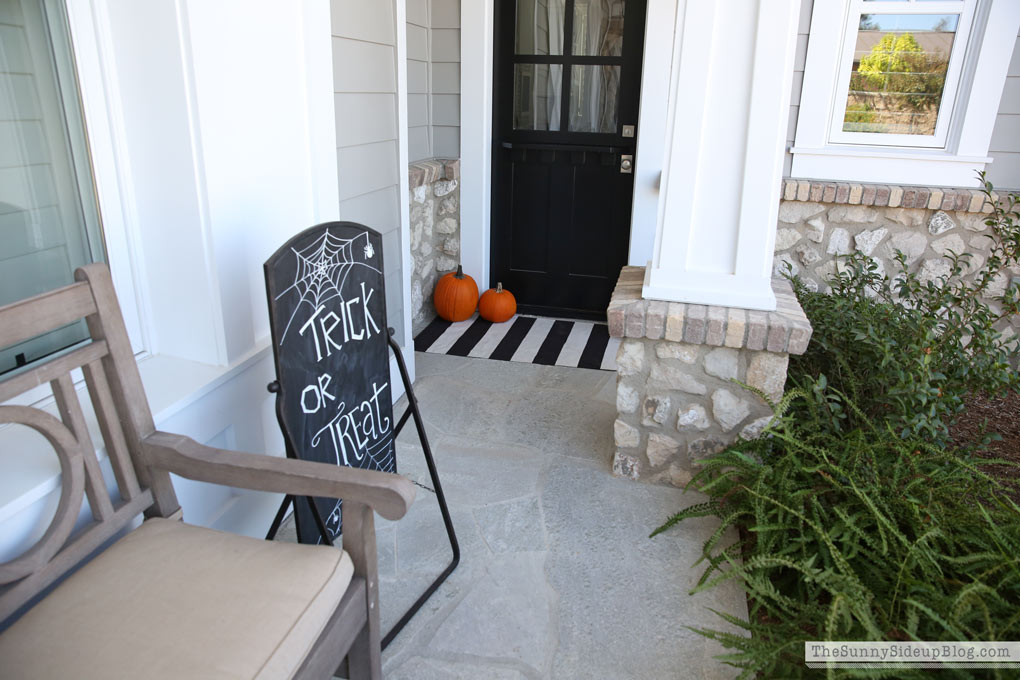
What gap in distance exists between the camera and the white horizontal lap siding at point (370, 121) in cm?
241

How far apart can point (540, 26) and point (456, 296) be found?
160cm

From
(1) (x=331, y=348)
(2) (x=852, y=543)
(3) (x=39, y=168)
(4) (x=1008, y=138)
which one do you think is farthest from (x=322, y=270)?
(4) (x=1008, y=138)

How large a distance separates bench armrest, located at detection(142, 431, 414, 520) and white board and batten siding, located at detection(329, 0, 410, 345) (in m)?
1.29

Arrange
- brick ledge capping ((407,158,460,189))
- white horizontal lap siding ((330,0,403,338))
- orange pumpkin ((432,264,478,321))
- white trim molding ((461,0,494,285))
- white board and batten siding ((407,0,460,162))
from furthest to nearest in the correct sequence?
orange pumpkin ((432,264,478,321)) < white trim molding ((461,0,494,285)) < white board and batten siding ((407,0,460,162)) < brick ledge capping ((407,158,460,189)) < white horizontal lap siding ((330,0,403,338))

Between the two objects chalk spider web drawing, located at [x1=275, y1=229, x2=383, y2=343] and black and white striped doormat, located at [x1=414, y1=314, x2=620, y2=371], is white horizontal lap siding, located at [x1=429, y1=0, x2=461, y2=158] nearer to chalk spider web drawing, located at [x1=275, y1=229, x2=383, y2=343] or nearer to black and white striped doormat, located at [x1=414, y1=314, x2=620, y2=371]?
black and white striped doormat, located at [x1=414, y1=314, x2=620, y2=371]

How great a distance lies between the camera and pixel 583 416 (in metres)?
2.96

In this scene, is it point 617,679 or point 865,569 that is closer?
point 617,679

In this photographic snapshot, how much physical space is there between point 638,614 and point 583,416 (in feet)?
3.83

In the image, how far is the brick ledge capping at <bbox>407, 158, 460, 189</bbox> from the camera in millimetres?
3480

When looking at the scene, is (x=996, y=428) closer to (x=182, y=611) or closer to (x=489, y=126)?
(x=489, y=126)

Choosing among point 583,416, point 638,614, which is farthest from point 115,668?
point 583,416

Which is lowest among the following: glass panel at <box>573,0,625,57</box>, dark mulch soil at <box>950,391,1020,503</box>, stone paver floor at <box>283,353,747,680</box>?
stone paver floor at <box>283,353,747,680</box>

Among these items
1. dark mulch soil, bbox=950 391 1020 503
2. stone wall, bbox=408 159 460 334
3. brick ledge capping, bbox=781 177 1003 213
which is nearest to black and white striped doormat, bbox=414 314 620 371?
stone wall, bbox=408 159 460 334

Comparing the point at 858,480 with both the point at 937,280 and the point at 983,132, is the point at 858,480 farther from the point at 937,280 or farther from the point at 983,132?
the point at 983,132
